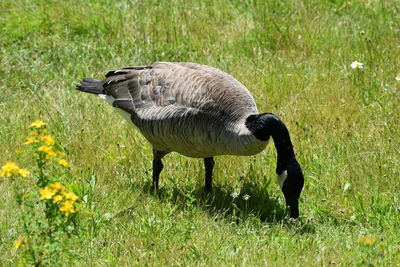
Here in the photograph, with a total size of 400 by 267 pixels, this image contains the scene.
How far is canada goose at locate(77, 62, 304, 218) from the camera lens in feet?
18.0

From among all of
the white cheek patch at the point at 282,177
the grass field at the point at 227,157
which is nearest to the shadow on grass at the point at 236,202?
the grass field at the point at 227,157

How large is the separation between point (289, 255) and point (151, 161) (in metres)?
2.28

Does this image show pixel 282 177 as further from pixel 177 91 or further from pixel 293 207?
pixel 177 91

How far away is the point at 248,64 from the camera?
8.10m

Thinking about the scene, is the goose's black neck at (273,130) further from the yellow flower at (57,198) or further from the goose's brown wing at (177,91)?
the yellow flower at (57,198)

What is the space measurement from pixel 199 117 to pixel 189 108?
0.13 m

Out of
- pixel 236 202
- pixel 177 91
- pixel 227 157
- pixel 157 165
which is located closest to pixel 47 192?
pixel 177 91

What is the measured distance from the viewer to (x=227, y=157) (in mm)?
6613

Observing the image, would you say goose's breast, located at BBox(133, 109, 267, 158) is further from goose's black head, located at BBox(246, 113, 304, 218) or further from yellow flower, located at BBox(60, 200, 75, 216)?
yellow flower, located at BBox(60, 200, 75, 216)

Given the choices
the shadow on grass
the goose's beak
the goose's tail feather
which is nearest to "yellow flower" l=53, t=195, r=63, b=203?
the shadow on grass

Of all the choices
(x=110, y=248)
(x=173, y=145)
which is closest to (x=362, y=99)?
(x=173, y=145)

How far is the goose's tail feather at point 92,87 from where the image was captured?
6.71m

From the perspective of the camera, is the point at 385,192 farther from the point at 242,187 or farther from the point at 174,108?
the point at 174,108

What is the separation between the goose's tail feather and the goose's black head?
1.81m
